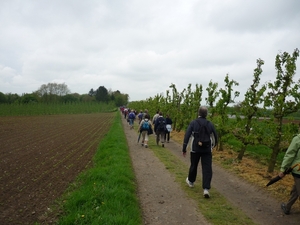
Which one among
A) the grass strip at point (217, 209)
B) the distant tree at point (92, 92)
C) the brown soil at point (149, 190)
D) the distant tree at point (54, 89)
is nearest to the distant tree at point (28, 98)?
the distant tree at point (54, 89)

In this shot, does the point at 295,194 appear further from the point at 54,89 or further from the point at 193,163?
the point at 54,89

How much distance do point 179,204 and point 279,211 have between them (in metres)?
2.16

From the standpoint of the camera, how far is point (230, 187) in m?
6.79

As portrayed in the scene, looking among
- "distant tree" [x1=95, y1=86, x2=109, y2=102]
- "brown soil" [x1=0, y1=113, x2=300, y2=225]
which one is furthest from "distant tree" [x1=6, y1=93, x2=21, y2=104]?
"brown soil" [x1=0, y1=113, x2=300, y2=225]

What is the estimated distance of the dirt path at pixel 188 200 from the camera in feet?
15.4

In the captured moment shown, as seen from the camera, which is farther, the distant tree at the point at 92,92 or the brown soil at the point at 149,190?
the distant tree at the point at 92,92

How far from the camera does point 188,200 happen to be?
18.3 feet

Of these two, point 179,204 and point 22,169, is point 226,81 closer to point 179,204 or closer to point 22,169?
point 179,204

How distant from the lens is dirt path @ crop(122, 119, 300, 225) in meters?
4.71

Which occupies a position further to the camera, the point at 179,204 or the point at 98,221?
the point at 179,204

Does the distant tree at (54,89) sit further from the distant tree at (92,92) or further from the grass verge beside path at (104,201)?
the grass verge beside path at (104,201)

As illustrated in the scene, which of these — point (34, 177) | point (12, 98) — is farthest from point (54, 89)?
point (34, 177)

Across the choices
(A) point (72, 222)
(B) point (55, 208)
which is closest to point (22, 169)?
(B) point (55, 208)

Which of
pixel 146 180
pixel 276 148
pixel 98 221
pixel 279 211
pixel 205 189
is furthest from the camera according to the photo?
pixel 276 148
